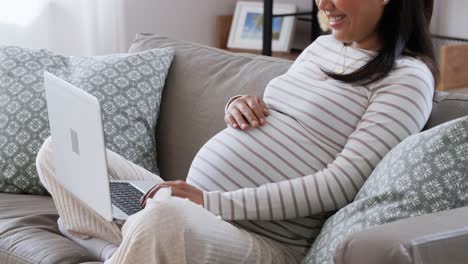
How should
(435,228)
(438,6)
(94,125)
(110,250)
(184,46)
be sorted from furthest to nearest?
(438,6) → (184,46) → (110,250) → (94,125) → (435,228)

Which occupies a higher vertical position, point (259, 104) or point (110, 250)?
point (259, 104)

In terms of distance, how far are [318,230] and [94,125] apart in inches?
19.4

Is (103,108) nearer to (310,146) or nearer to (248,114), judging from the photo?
(248,114)

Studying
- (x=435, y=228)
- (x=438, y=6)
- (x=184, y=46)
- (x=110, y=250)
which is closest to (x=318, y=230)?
(x=110, y=250)

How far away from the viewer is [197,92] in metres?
2.20

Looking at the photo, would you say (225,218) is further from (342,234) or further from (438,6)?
(438,6)

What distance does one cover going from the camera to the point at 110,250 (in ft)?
5.80

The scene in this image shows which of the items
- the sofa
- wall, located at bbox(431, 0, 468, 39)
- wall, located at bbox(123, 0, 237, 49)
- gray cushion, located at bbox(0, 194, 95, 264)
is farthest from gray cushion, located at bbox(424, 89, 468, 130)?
wall, located at bbox(123, 0, 237, 49)

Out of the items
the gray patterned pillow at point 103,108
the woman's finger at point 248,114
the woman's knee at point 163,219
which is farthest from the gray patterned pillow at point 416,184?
the gray patterned pillow at point 103,108

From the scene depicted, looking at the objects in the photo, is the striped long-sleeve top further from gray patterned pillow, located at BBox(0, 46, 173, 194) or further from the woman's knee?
gray patterned pillow, located at BBox(0, 46, 173, 194)

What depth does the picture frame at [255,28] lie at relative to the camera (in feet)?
12.6

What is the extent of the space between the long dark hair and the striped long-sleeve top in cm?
2

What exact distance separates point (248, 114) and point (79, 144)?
368 millimetres

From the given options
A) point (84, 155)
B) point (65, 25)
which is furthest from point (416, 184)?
point (65, 25)
